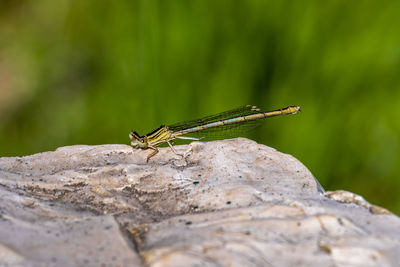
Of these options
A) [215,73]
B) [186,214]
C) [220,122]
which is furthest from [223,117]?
[186,214]

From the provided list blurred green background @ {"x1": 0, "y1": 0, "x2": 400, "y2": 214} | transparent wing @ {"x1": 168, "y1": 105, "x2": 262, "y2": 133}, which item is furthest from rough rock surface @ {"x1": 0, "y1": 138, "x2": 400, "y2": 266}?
blurred green background @ {"x1": 0, "y1": 0, "x2": 400, "y2": 214}

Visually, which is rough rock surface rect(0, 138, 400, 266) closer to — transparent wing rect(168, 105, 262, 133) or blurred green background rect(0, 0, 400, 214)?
transparent wing rect(168, 105, 262, 133)

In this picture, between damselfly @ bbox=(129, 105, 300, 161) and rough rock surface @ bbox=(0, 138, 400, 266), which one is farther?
damselfly @ bbox=(129, 105, 300, 161)

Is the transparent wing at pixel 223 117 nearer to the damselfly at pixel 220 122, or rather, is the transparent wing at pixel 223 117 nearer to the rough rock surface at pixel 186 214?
the damselfly at pixel 220 122

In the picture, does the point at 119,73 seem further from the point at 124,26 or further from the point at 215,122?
the point at 215,122

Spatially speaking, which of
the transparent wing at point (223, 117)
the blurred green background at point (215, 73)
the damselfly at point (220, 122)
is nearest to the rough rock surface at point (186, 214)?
the damselfly at point (220, 122)
